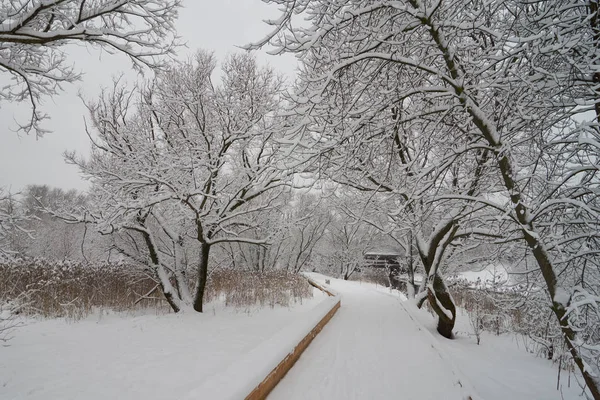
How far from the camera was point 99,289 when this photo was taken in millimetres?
10609

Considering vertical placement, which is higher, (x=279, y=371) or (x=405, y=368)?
(x=279, y=371)

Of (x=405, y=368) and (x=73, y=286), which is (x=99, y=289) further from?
(x=405, y=368)

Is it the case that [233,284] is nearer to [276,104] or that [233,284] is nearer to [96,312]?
[96,312]

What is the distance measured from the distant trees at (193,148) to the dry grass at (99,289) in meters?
1.37

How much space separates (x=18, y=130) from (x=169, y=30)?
3.91 metres

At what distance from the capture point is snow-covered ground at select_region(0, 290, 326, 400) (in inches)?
169

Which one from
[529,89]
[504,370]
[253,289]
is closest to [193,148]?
[253,289]

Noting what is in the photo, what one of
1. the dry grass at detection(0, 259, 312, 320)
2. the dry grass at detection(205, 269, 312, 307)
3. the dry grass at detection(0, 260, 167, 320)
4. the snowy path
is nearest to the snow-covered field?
the snowy path

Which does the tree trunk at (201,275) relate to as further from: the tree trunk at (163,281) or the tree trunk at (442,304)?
the tree trunk at (442,304)

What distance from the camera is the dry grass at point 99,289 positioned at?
954 cm

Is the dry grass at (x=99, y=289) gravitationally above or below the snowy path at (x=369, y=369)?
below

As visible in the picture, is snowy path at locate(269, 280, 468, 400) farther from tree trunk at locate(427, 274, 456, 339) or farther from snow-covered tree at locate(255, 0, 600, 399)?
snow-covered tree at locate(255, 0, 600, 399)

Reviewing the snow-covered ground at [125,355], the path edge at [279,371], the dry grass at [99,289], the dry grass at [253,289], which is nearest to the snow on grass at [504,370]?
the path edge at [279,371]

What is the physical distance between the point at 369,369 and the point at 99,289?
1037cm
